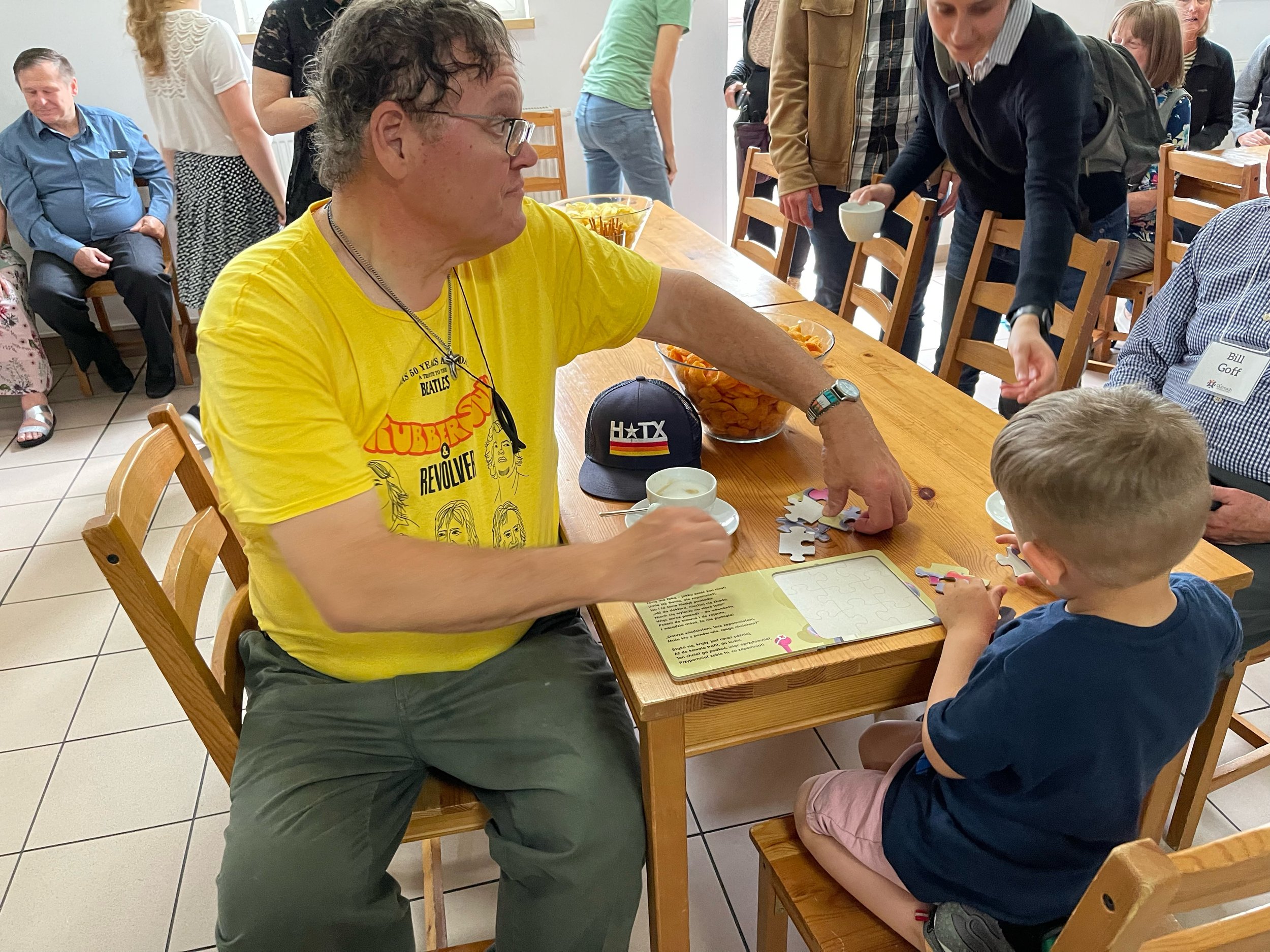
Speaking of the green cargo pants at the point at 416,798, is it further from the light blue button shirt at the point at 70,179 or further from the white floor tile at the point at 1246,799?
the light blue button shirt at the point at 70,179

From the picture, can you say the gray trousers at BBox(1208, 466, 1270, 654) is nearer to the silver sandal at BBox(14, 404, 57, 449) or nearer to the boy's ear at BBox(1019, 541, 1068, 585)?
the boy's ear at BBox(1019, 541, 1068, 585)

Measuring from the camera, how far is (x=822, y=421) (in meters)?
1.35

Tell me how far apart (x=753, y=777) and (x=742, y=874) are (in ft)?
0.80

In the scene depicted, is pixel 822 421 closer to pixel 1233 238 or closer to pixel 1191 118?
pixel 1233 238

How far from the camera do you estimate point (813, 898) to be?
1126 mm

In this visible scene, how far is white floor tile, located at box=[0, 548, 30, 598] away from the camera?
2725 millimetres

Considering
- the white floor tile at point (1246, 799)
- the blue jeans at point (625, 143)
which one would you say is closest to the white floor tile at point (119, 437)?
the blue jeans at point (625, 143)

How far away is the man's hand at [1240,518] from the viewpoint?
1541mm

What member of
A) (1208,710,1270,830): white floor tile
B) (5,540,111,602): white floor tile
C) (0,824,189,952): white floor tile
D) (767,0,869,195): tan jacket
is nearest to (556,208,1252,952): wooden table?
(1208,710,1270,830): white floor tile

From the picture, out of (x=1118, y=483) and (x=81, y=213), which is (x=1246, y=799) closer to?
(x=1118, y=483)

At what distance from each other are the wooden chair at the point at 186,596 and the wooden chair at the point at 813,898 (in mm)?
401

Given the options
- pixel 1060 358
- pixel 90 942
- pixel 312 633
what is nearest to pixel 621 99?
pixel 1060 358

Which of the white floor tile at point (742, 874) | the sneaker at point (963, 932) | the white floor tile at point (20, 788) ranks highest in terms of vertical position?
the sneaker at point (963, 932)

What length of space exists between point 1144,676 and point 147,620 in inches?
46.8
